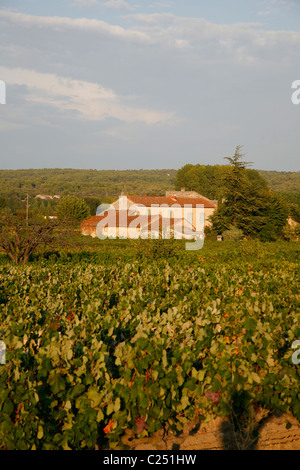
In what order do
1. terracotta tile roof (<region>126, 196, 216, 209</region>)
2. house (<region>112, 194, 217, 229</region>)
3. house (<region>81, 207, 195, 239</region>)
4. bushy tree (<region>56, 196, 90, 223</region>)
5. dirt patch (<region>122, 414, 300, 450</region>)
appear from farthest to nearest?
bushy tree (<region>56, 196, 90, 223</region>) → terracotta tile roof (<region>126, 196, 216, 209</region>) → house (<region>112, 194, 217, 229</region>) → house (<region>81, 207, 195, 239</region>) → dirt patch (<region>122, 414, 300, 450</region>)

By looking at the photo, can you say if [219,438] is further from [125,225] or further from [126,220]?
[126,220]

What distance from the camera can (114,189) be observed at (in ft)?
525

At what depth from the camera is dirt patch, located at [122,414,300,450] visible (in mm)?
4781

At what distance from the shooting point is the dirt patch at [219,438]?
15.7 ft

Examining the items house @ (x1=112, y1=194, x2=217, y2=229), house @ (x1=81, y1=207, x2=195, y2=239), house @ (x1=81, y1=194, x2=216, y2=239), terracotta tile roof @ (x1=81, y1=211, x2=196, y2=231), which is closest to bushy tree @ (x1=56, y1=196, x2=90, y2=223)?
house @ (x1=81, y1=194, x2=216, y2=239)

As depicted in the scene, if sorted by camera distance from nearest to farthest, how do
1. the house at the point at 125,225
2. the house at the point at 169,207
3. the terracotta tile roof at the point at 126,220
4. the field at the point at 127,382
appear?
the field at the point at 127,382 < the house at the point at 125,225 < the terracotta tile roof at the point at 126,220 < the house at the point at 169,207

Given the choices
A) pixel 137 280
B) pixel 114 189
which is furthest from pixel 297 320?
pixel 114 189

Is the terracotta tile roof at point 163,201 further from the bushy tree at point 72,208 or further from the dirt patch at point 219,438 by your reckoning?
the dirt patch at point 219,438

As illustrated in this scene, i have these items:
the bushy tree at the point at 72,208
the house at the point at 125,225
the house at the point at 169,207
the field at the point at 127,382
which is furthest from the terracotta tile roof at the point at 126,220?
the field at the point at 127,382

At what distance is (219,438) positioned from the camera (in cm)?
491

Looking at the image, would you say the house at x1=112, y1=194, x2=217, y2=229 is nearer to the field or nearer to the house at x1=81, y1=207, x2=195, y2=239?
the house at x1=81, y1=207, x2=195, y2=239

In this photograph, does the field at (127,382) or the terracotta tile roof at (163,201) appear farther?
the terracotta tile roof at (163,201)

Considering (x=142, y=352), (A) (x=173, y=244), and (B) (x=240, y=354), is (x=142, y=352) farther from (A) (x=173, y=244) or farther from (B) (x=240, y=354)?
(A) (x=173, y=244)
